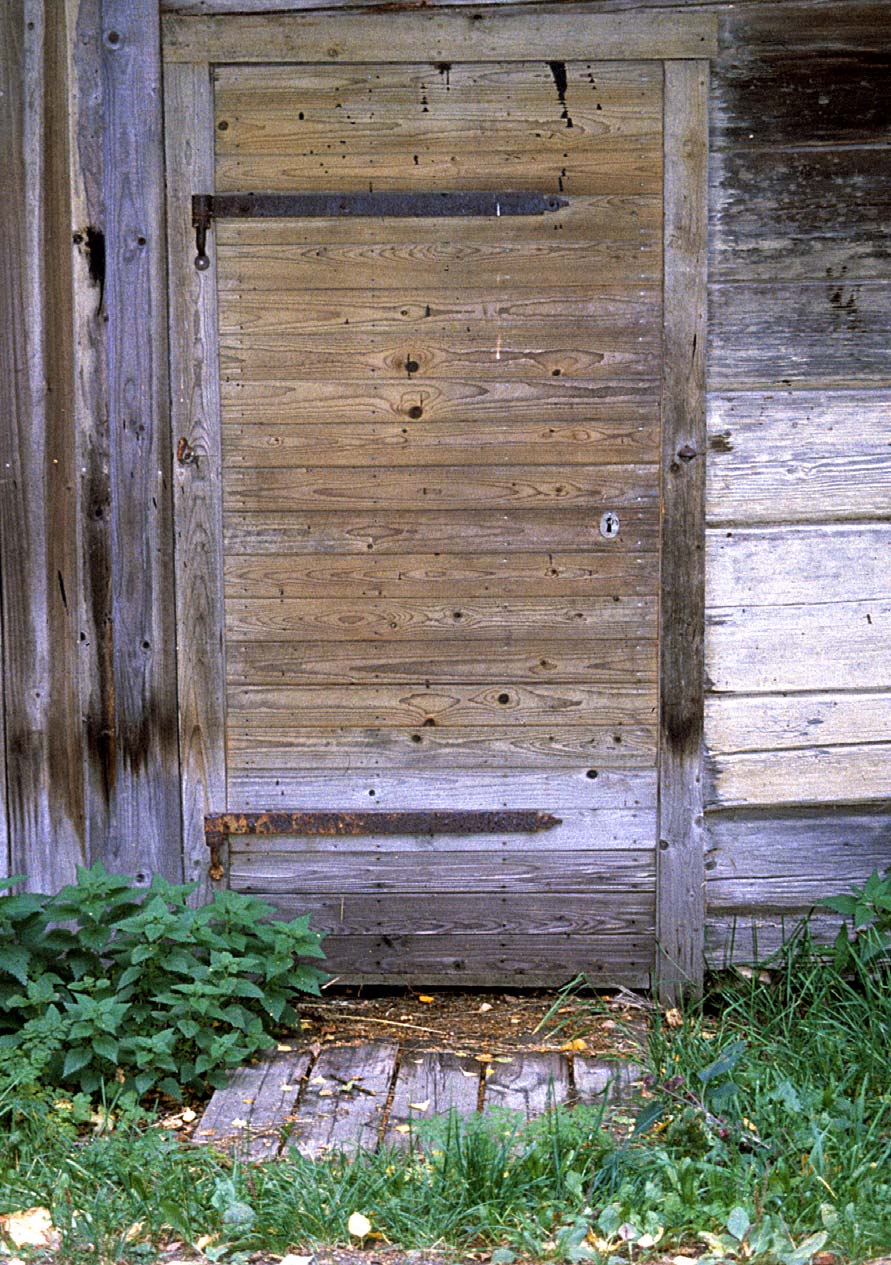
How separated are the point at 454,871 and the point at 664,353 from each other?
1584 mm

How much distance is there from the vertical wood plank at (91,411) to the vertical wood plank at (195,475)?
0.65 feet

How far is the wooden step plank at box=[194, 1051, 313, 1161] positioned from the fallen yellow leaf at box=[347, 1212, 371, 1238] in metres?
0.39

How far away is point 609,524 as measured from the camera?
3.68 meters

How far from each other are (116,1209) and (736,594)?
2.23m

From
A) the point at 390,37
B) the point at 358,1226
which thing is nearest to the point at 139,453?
the point at 390,37

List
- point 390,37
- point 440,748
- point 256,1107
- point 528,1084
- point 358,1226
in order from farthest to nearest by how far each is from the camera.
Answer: point 440,748, point 390,37, point 528,1084, point 256,1107, point 358,1226

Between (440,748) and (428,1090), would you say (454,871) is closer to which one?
(440,748)

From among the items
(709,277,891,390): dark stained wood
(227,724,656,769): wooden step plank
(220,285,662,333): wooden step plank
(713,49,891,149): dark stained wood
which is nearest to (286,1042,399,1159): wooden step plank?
(227,724,656,769): wooden step plank

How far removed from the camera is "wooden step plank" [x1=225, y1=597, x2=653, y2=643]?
370 centimetres

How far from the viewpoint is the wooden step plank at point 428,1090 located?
119 inches

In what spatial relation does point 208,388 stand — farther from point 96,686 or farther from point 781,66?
point 781,66

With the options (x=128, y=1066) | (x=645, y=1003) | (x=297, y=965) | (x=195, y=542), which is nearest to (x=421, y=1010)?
(x=297, y=965)

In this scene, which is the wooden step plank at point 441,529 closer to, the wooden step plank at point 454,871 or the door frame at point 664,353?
the door frame at point 664,353

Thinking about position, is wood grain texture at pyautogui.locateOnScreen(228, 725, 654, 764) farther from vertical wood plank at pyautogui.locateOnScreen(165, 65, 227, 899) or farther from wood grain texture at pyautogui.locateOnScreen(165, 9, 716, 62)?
wood grain texture at pyautogui.locateOnScreen(165, 9, 716, 62)
